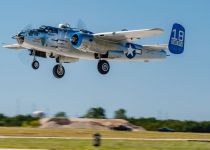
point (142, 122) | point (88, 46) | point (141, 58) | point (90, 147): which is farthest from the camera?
point (142, 122)

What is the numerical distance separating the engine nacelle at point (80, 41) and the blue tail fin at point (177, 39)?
8143 mm

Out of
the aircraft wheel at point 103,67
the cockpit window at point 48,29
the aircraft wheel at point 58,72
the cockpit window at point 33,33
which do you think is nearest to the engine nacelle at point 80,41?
the cockpit window at point 48,29

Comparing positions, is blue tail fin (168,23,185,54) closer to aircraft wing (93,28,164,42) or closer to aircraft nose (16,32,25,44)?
aircraft wing (93,28,164,42)

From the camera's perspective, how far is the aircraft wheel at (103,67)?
4769cm

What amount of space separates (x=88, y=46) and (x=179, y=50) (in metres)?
8.99

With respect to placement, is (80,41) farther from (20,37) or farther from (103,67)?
(20,37)

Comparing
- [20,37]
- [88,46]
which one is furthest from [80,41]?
[20,37]

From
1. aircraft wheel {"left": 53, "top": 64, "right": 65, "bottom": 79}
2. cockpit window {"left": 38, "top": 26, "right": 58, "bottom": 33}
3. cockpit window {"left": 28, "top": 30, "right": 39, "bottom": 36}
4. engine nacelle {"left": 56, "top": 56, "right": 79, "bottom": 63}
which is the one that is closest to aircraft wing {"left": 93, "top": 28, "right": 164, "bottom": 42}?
cockpit window {"left": 38, "top": 26, "right": 58, "bottom": 33}

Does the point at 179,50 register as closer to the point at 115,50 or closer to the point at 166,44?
the point at 166,44

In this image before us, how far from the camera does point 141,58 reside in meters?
49.3

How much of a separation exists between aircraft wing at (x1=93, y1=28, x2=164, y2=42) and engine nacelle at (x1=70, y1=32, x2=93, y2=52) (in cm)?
106

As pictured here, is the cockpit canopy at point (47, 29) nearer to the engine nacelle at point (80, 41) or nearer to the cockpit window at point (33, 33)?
the cockpit window at point (33, 33)

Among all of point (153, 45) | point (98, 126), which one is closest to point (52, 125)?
point (98, 126)

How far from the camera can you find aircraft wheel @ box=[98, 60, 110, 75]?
4769 centimetres
